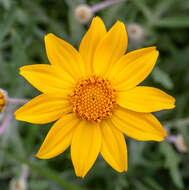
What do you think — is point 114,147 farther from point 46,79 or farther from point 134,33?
point 134,33

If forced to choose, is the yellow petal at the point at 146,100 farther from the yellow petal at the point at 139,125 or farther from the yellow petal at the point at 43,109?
the yellow petal at the point at 43,109

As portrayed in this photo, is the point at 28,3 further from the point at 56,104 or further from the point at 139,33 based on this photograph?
the point at 56,104

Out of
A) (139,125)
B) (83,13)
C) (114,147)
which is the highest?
(83,13)

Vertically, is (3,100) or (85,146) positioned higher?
(3,100)

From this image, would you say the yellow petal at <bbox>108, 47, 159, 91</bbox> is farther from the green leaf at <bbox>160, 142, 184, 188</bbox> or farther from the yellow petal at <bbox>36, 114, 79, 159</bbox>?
the green leaf at <bbox>160, 142, 184, 188</bbox>

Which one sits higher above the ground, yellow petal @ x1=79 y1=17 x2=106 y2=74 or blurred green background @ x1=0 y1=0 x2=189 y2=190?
yellow petal @ x1=79 y1=17 x2=106 y2=74

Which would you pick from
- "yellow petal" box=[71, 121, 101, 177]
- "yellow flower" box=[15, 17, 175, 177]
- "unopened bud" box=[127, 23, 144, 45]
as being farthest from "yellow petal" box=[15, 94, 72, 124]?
"unopened bud" box=[127, 23, 144, 45]

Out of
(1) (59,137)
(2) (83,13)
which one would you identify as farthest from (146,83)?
(1) (59,137)

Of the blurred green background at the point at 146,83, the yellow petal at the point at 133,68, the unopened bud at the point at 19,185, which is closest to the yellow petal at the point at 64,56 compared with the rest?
the yellow petal at the point at 133,68
